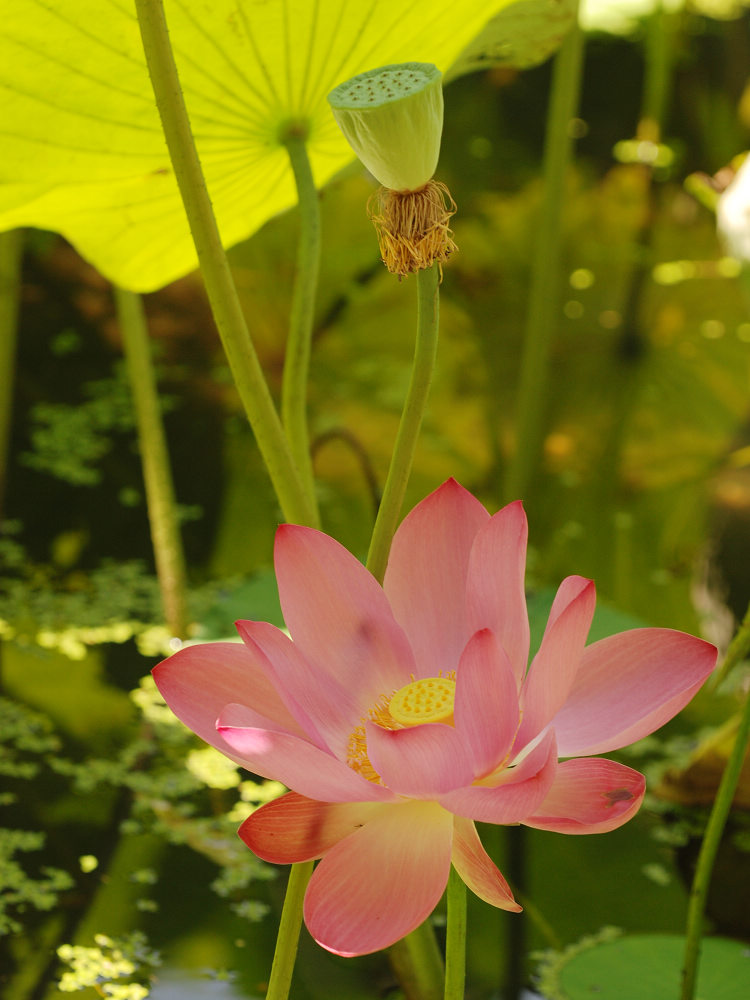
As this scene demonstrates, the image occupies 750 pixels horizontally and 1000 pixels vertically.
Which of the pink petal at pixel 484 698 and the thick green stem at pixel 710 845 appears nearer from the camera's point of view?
the pink petal at pixel 484 698

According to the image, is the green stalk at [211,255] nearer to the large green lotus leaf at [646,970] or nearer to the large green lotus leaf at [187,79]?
the large green lotus leaf at [187,79]

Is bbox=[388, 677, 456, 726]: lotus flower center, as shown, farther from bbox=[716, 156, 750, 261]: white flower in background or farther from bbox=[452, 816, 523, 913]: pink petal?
bbox=[716, 156, 750, 261]: white flower in background

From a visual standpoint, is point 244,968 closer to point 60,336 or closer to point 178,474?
point 178,474

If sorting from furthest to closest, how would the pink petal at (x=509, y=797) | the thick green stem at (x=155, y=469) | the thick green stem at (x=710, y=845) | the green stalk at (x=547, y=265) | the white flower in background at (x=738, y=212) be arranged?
the green stalk at (x=547, y=265) → the thick green stem at (x=155, y=469) → the white flower in background at (x=738, y=212) → the thick green stem at (x=710, y=845) → the pink petal at (x=509, y=797)

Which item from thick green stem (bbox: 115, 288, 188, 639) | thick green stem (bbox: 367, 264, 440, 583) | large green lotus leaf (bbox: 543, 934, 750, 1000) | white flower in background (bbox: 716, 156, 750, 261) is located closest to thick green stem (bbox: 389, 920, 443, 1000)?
large green lotus leaf (bbox: 543, 934, 750, 1000)

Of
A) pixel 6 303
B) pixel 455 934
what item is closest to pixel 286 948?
pixel 455 934

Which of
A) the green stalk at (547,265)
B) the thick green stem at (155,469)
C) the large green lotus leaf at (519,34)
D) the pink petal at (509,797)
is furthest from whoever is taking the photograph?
the green stalk at (547,265)

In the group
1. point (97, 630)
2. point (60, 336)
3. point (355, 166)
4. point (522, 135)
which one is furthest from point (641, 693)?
point (522, 135)

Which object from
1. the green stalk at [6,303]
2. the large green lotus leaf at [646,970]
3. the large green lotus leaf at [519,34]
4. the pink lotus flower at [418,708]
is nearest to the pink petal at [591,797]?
the pink lotus flower at [418,708]
